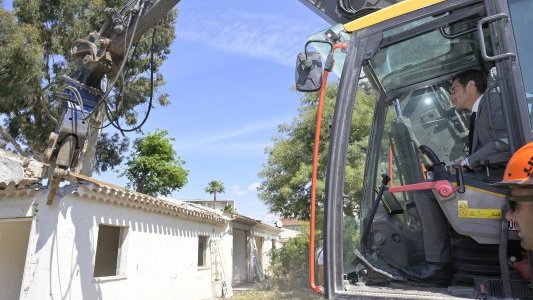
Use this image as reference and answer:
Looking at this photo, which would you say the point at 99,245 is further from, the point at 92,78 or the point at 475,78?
the point at 475,78

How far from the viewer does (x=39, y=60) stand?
1434 centimetres

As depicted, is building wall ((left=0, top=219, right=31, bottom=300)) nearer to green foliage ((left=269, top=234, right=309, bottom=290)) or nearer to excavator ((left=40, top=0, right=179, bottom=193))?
excavator ((left=40, top=0, right=179, bottom=193))

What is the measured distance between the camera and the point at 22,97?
14.9m

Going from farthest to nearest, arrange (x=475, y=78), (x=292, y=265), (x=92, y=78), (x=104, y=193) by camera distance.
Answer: (x=292, y=265)
(x=104, y=193)
(x=92, y=78)
(x=475, y=78)

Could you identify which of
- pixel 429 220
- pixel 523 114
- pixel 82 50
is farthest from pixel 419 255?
pixel 82 50

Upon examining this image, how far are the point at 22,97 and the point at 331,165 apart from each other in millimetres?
15014

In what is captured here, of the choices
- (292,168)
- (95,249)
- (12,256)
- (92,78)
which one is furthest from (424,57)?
(292,168)

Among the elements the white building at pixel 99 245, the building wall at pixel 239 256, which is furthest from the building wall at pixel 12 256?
the building wall at pixel 239 256

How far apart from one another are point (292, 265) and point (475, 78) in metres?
17.2

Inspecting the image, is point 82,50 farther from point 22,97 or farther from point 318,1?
point 22,97

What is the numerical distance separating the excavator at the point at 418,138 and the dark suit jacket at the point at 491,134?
0.10 ft

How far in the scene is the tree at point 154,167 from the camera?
2223 cm

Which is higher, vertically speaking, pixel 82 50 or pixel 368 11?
pixel 82 50

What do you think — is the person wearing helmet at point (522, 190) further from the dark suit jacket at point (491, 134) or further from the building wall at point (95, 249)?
the building wall at point (95, 249)
